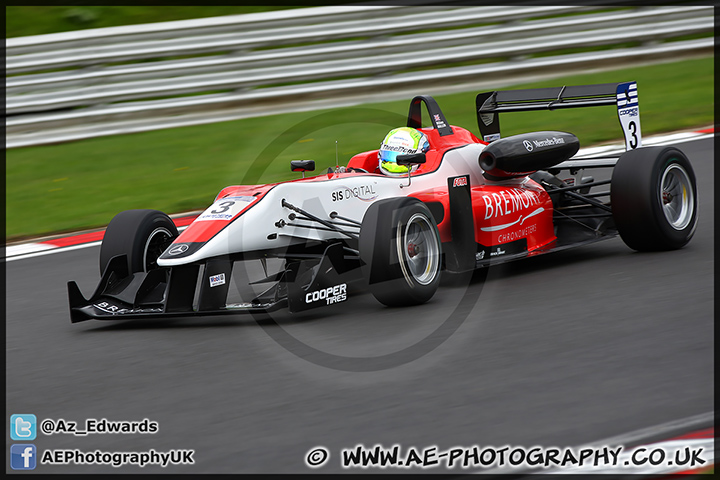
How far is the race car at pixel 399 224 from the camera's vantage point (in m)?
5.79

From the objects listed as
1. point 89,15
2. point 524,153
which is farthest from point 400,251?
point 89,15

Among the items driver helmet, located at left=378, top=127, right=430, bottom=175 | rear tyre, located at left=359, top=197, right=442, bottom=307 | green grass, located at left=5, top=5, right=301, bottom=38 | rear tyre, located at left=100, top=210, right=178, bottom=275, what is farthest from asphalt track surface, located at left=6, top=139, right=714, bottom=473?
green grass, located at left=5, top=5, right=301, bottom=38

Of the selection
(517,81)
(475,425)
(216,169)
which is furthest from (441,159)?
(517,81)

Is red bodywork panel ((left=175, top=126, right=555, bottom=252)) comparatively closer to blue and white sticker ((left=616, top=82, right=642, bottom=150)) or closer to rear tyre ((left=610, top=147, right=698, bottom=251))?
rear tyre ((left=610, top=147, right=698, bottom=251))

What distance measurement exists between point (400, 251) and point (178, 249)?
4.57 feet

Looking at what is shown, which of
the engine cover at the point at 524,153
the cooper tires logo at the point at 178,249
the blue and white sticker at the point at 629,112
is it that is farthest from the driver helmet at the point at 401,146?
the cooper tires logo at the point at 178,249

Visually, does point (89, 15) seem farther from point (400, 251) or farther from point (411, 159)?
point (400, 251)

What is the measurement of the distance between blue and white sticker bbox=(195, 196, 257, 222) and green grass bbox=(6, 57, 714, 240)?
4.01 metres

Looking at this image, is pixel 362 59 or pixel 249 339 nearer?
pixel 249 339

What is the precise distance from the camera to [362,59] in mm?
14016

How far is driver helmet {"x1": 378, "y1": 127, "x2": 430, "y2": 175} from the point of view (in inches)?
274

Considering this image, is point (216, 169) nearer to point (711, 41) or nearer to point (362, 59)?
point (362, 59)

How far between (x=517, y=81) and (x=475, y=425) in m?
11.4

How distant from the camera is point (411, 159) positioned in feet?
21.7
